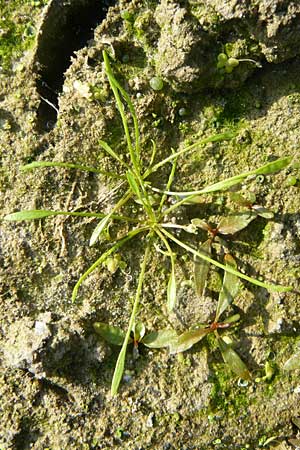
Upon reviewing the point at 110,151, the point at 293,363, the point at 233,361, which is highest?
the point at 110,151

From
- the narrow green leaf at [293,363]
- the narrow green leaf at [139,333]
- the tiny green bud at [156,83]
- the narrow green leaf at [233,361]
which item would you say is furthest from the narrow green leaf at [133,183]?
the narrow green leaf at [293,363]

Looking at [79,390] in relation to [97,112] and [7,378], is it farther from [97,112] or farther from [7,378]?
[97,112]

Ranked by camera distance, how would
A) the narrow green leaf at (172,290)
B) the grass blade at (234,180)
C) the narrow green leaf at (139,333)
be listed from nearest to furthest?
1. the grass blade at (234,180)
2. the narrow green leaf at (172,290)
3. the narrow green leaf at (139,333)

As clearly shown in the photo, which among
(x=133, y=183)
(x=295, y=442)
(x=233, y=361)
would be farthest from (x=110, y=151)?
(x=295, y=442)

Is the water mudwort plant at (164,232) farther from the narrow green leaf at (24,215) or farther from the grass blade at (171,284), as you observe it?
the narrow green leaf at (24,215)

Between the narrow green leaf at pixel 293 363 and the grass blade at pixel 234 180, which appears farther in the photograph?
the narrow green leaf at pixel 293 363

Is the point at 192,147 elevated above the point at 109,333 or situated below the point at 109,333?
above

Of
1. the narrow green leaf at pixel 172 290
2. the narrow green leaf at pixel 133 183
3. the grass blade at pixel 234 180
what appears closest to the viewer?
the grass blade at pixel 234 180

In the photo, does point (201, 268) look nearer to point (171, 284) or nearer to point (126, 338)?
point (171, 284)
